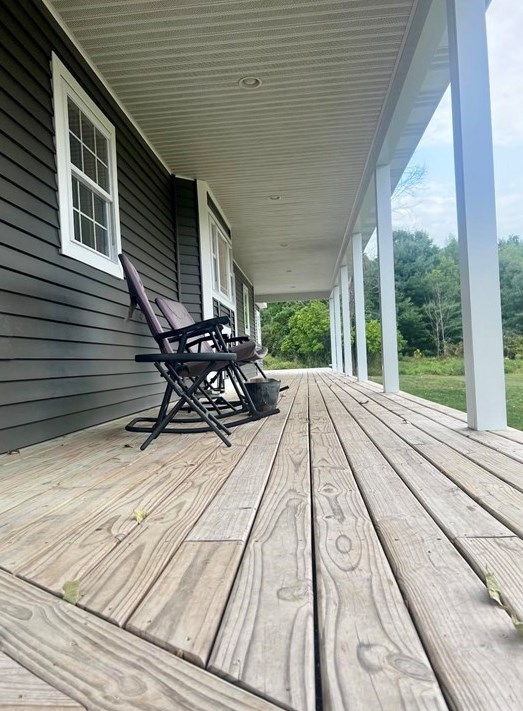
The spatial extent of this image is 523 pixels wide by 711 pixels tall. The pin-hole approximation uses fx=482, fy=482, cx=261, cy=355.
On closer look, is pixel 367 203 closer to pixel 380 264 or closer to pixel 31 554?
pixel 380 264

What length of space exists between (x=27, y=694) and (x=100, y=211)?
3.43m

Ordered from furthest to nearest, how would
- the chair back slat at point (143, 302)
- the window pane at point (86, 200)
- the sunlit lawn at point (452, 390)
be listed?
the sunlit lawn at point (452, 390), the window pane at point (86, 200), the chair back slat at point (143, 302)

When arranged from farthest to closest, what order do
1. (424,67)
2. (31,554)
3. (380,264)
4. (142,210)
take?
(380,264) → (142,210) → (424,67) → (31,554)

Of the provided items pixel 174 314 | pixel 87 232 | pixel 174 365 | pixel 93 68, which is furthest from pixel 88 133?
pixel 174 365

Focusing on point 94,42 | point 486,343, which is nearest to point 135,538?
point 486,343

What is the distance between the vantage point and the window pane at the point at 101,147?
11.6 ft

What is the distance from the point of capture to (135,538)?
3.59ft

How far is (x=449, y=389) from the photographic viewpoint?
5773 millimetres

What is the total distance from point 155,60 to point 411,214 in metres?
4.21

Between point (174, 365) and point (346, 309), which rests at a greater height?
point (346, 309)

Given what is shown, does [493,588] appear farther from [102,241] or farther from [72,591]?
[102,241]

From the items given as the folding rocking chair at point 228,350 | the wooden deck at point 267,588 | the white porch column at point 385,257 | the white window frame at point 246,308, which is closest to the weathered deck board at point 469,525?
the wooden deck at point 267,588

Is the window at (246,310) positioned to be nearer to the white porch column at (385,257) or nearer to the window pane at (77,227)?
the white porch column at (385,257)

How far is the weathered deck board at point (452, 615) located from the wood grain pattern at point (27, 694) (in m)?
0.47
